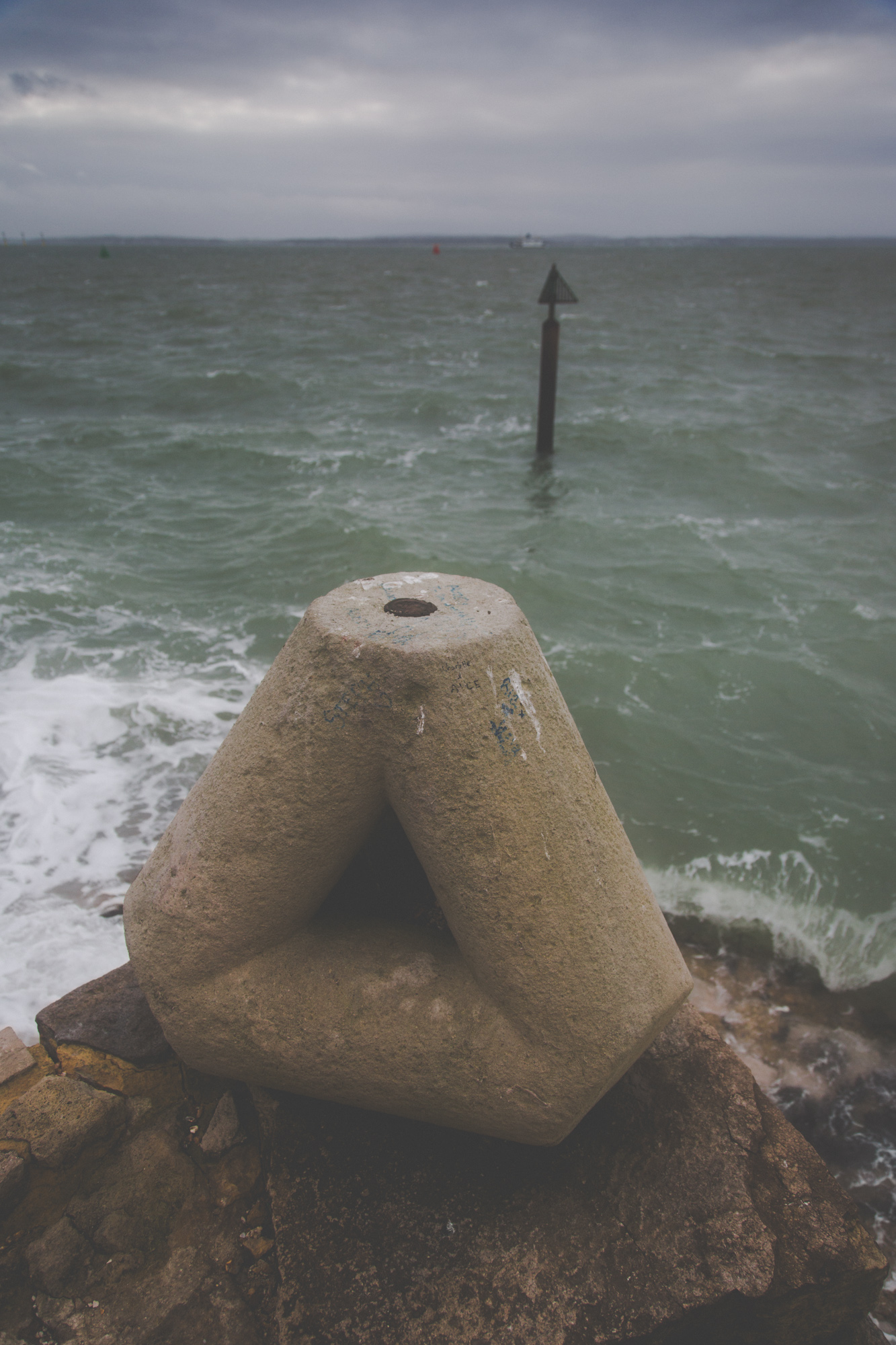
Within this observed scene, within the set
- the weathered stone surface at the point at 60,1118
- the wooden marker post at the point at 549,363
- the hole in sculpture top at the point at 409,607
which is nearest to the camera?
the hole in sculpture top at the point at 409,607

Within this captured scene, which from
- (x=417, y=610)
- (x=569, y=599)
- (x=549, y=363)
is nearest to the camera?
(x=417, y=610)

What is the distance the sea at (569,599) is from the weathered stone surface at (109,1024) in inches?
43.6

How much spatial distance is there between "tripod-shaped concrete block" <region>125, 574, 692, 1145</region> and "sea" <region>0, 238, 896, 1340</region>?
2.05m

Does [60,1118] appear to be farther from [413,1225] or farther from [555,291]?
[555,291]

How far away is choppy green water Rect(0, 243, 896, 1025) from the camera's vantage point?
5.71 metres

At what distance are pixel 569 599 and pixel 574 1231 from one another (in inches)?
297

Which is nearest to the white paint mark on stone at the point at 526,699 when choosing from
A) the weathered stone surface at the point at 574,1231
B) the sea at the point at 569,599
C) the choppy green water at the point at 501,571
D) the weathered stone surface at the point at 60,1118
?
the weathered stone surface at the point at 574,1231

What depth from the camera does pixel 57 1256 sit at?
7.88 ft

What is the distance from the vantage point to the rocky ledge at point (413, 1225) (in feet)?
A: 7.47

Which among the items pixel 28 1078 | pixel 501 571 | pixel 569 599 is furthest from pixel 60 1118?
pixel 501 571

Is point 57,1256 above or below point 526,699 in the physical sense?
below

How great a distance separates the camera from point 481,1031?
2.36 metres

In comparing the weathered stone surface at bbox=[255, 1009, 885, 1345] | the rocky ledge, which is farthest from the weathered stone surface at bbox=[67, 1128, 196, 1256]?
the weathered stone surface at bbox=[255, 1009, 885, 1345]

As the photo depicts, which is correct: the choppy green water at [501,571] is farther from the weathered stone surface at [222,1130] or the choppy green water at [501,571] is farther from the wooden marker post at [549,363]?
the weathered stone surface at [222,1130]
